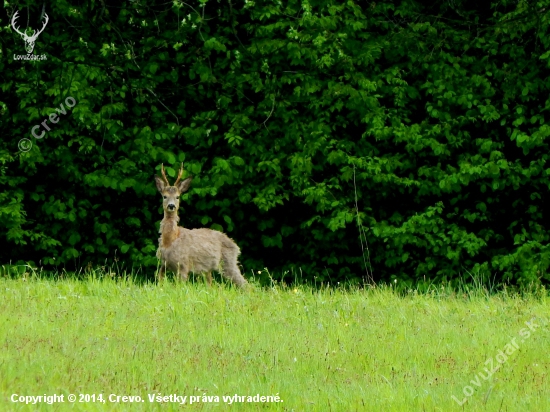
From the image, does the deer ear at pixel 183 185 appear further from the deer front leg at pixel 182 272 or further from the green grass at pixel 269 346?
the green grass at pixel 269 346

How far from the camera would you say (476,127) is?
13.5 m

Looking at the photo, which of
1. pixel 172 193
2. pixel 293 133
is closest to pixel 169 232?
pixel 172 193

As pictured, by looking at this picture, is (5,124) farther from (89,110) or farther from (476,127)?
(476,127)

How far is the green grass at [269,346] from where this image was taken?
649cm

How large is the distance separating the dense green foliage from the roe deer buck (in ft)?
3.70

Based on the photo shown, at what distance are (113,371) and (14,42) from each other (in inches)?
305

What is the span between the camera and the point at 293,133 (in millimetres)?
13250

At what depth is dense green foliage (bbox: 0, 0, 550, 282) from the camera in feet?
42.5

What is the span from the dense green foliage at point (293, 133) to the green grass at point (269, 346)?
259cm

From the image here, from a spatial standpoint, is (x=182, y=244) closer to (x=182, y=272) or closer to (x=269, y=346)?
(x=182, y=272)
